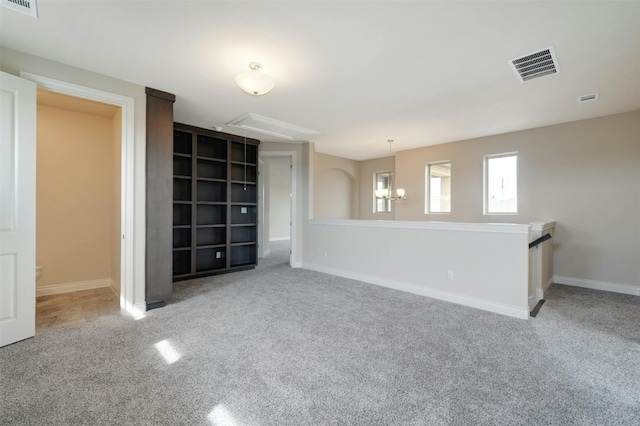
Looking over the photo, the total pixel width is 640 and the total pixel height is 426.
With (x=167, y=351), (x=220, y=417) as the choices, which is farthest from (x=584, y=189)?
(x=167, y=351)

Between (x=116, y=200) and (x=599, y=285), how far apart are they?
751 centimetres

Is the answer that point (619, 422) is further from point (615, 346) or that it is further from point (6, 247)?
point (6, 247)

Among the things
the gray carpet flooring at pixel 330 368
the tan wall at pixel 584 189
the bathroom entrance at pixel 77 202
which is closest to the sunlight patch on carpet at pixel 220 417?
the gray carpet flooring at pixel 330 368

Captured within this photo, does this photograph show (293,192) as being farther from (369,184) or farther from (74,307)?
(74,307)

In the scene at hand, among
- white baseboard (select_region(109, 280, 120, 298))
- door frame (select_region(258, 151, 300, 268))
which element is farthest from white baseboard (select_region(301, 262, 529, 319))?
white baseboard (select_region(109, 280, 120, 298))

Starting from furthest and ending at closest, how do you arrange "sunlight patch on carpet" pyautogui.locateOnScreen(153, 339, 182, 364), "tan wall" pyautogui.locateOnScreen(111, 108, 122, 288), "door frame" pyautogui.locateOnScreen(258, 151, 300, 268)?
1. "door frame" pyautogui.locateOnScreen(258, 151, 300, 268)
2. "tan wall" pyautogui.locateOnScreen(111, 108, 122, 288)
3. "sunlight patch on carpet" pyautogui.locateOnScreen(153, 339, 182, 364)

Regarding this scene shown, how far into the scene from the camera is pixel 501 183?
213 inches

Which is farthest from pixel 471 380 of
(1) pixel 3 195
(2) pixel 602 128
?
(2) pixel 602 128

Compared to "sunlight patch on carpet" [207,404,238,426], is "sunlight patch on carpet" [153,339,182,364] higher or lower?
higher

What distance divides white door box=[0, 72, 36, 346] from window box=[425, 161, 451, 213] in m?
6.49

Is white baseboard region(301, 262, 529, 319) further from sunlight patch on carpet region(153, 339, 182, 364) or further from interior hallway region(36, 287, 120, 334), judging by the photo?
interior hallway region(36, 287, 120, 334)

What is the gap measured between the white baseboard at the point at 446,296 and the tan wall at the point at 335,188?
278 cm

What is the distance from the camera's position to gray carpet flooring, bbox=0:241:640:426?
65.0 inches

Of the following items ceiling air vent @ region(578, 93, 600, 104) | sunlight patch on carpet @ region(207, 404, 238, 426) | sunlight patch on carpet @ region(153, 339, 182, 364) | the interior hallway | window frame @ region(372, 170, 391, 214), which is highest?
ceiling air vent @ region(578, 93, 600, 104)
